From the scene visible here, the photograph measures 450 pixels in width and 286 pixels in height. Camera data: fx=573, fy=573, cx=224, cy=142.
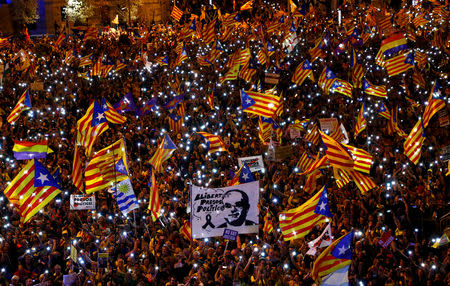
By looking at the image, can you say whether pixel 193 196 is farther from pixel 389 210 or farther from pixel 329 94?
pixel 329 94

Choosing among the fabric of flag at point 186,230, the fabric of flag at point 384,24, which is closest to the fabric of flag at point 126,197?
the fabric of flag at point 186,230

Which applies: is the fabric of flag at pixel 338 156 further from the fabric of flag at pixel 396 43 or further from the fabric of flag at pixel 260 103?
the fabric of flag at pixel 396 43

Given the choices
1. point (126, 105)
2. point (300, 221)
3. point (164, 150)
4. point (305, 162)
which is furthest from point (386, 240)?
point (126, 105)

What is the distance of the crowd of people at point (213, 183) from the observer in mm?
10773

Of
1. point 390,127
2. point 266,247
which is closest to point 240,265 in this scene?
point 266,247

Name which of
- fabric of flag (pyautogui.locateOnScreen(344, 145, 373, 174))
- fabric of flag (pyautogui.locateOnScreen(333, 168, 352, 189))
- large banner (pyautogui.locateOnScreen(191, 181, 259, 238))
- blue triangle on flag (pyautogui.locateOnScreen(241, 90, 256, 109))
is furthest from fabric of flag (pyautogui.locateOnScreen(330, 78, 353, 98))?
large banner (pyautogui.locateOnScreen(191, 181, 259, 238))

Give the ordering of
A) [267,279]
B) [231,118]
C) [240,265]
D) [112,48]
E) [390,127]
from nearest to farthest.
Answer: [267,279]
[240,265]
[390,127]
[231,118]
[112,48]

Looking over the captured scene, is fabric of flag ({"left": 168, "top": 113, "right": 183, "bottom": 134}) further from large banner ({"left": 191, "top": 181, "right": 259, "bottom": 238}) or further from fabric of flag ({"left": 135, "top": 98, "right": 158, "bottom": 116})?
large banner ({"left": 191, "top": 181, "right": 259, "bottom": 238})

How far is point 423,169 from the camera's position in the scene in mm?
15609

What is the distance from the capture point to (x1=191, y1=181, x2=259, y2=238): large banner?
423 inches

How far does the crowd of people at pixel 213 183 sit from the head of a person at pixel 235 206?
0.61 meters

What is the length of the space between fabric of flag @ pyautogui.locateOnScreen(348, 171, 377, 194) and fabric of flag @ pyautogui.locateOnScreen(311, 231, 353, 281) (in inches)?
153

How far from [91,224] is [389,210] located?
22.5ft

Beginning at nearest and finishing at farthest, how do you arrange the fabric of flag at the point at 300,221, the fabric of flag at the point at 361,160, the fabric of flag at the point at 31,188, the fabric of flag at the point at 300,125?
the fabric of flag at the point at 300,221, the fabric of flag at the point at 31,188, the fabric of flag at the point at 361,160, the fabric of flag at the point at 300,125
